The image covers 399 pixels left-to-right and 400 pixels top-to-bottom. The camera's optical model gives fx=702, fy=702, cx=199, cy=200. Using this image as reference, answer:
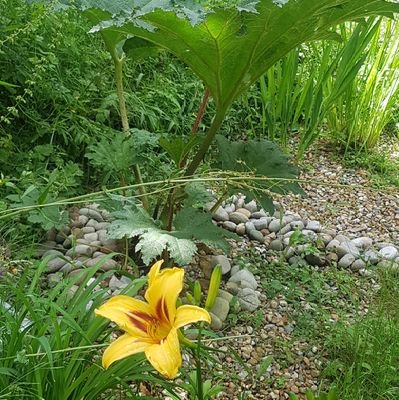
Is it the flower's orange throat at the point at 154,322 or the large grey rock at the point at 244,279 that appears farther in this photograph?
the large grey rock at the point at 244,279

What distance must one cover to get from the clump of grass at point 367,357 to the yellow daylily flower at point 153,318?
3.35 feet

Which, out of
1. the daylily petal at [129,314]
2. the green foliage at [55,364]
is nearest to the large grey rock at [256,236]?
the green foliage at [55,364]

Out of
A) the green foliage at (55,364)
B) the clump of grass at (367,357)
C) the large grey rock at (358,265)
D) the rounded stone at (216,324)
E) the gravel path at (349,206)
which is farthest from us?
the gravel path at (349,206)

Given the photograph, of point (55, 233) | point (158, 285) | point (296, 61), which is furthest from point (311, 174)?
point (158, 285)

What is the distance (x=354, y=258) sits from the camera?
284 cm

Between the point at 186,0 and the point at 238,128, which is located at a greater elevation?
the point at 186,0

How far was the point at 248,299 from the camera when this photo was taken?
2475mm

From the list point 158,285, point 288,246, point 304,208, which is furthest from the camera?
point 304,208

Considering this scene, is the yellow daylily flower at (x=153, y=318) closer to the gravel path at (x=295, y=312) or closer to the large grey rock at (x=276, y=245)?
the gravel path at (x=295, y=312)

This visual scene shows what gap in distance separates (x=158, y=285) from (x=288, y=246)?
176cm

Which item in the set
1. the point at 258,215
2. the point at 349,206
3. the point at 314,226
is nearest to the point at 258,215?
the point at 258,215

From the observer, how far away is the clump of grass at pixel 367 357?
Result: 2.03 metres

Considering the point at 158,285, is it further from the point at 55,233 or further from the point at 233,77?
the point at 55,233

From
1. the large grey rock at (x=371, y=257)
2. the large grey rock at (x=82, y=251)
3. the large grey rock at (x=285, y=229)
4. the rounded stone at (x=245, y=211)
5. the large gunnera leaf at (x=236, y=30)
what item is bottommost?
the large grey rock at (x=371, y=257)
